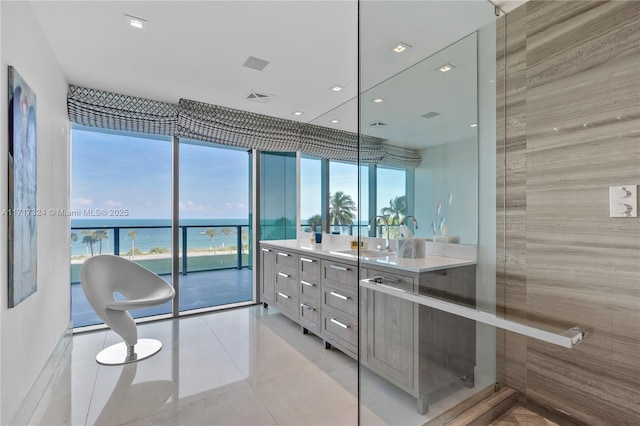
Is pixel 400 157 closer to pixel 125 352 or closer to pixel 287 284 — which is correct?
pixel 287 284

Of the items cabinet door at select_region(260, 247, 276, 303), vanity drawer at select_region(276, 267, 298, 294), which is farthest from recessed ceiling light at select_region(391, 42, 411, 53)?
cabinet door at select_region(260, 247, 276, 303)

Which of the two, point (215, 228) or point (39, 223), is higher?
point (39, 223)

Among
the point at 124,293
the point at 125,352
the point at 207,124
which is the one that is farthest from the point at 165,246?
the point at 207,124

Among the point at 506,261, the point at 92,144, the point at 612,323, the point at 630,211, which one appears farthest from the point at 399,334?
the point at 92,144

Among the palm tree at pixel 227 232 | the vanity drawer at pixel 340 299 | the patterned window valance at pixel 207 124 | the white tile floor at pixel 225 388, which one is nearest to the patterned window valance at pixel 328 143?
the patterned window valance at pixel 207 124

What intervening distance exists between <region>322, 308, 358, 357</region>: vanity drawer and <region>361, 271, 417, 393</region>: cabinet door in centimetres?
76

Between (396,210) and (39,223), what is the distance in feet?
7.68

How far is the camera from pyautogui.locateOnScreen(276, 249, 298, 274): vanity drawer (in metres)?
3.26

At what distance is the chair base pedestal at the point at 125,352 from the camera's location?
2506mm

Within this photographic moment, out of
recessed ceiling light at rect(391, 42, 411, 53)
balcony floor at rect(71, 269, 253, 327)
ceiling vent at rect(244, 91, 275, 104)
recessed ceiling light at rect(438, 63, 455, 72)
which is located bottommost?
balcony floor at rect(71, 269, 253, 327)

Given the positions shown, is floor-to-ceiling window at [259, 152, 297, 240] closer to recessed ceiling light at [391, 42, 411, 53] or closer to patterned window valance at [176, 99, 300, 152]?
patterned window valance at [176, 99, 300, 152]

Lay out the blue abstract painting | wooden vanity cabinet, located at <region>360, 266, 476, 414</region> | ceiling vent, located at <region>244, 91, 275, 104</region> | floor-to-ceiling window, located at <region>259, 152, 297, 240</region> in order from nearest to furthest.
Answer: wooden vanity cabinet, located at <region>360, 266, 476, 414</region> < the blue abstract painting < ceiling vent, located at <region>244, 91, 275, 104</region> < floor-to-ceiling window, located at <region>259, 152, 297, 240</region>

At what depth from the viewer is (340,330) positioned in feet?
8.36

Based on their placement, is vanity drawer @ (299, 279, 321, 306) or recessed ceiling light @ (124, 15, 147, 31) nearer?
recessed ceiling light @ (124, 15, 147, 31)
